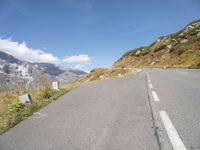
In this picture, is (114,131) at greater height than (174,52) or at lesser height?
lesser

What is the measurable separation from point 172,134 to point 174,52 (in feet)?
197

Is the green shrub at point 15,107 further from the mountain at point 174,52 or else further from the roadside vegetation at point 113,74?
the mountain at point 174,52

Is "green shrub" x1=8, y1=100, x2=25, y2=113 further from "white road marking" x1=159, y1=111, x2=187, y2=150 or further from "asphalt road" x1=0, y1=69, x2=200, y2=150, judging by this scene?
"white road marking" x1=159, y1=111, x2=187, y2=150

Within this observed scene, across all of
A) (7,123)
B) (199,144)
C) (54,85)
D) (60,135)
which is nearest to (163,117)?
(199,144)

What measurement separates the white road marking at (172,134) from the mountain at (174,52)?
39699 mm

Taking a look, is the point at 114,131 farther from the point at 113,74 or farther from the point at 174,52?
the point at 174,52

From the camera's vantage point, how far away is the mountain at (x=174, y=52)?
1915 inches

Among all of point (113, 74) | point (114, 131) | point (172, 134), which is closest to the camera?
point (172, 134)

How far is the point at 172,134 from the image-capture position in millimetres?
3791

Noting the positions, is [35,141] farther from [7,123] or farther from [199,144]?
[199,144]

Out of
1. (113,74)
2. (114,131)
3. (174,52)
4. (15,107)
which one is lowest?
(114,131)

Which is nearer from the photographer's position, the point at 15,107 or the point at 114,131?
the point at 114,131

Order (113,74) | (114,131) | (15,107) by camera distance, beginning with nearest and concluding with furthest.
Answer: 1. (114,131)
2. (15,107)
3. (113,74)

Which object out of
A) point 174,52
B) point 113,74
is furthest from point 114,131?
point 174,52
